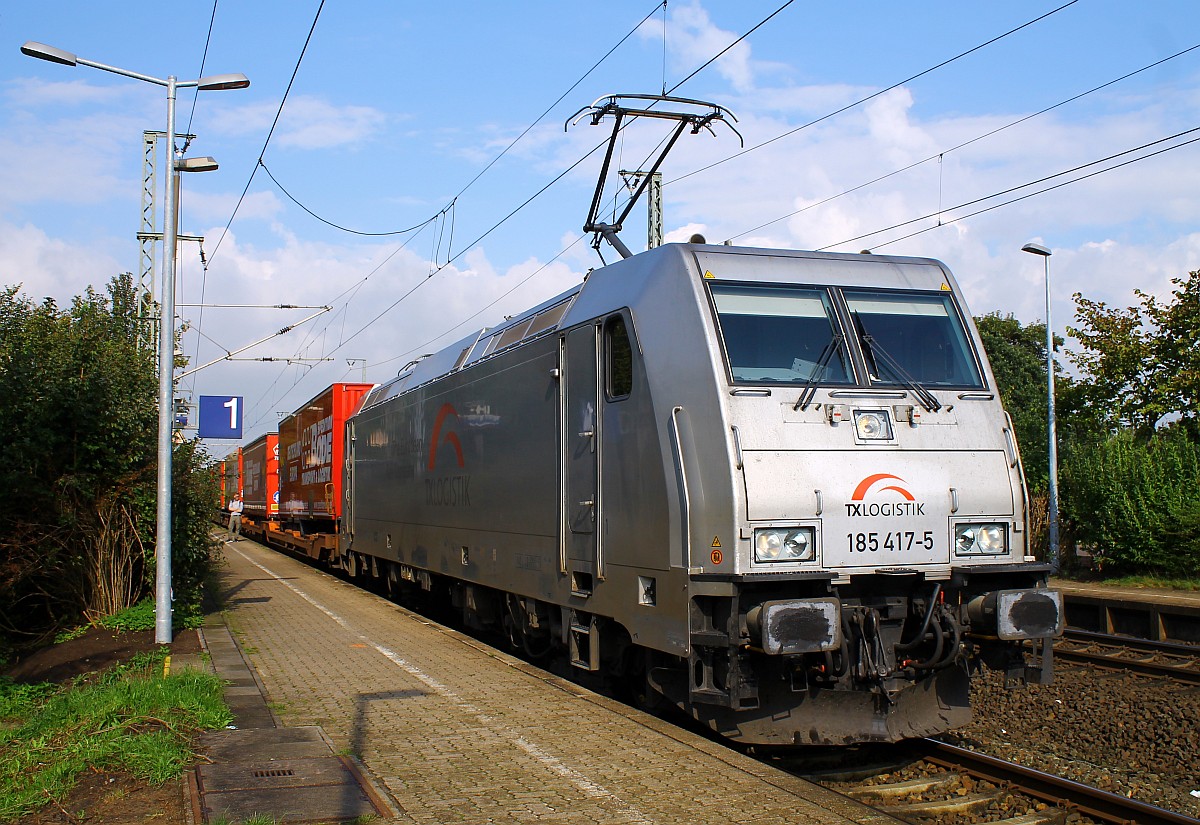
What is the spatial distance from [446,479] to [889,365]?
622cm

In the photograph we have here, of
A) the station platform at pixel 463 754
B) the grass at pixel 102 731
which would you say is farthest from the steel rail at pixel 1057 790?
the grass at pixel 102 731

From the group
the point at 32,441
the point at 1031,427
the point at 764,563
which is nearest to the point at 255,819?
the point at 764,563

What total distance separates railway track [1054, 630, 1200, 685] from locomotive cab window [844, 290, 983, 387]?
4.78 metres

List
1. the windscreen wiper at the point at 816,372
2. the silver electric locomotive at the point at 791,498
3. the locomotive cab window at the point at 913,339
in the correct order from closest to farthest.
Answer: the silver electric locomotive at the point at 791,498
the windscreen wiper at the point at 816,372
the locomotive cab window at the point at 913,339

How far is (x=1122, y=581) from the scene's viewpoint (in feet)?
63.3

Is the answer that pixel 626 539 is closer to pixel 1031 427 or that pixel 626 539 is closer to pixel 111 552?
pixel 111 552

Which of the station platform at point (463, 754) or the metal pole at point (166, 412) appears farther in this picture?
the metal pole at point (166, 412)

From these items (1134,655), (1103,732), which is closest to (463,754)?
(1103,732)

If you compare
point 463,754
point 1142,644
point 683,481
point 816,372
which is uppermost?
point 816,372

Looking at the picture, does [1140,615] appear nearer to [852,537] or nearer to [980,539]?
[980,539]

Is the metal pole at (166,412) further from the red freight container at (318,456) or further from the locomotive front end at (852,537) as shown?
the red freight container at (318,456)

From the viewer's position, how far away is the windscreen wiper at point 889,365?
279 inches

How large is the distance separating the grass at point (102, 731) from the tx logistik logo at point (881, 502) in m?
4.19

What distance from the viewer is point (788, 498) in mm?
6434
